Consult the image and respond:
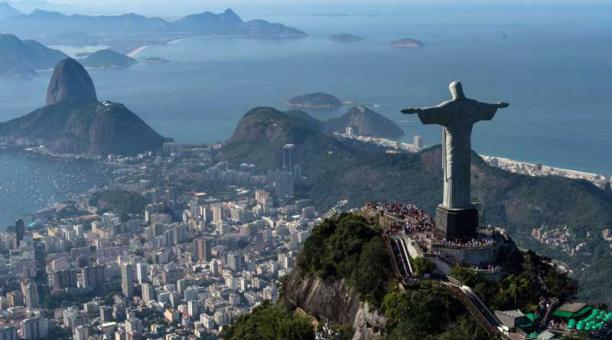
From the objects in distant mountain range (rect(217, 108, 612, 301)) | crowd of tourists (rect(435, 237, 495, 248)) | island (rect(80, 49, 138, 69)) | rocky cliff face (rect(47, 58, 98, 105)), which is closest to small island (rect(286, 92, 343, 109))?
distant mountain range (rect(217, 108, 612, 301))

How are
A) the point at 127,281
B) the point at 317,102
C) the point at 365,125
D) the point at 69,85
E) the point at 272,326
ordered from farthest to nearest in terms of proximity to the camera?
the point at 317,102 → the point at 69,85 → the point at 365,125 → the point at 127,281 → the point at 272,326

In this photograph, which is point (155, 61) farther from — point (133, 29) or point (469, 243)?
point (469, 243)

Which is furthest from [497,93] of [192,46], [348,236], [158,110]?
[192,46]

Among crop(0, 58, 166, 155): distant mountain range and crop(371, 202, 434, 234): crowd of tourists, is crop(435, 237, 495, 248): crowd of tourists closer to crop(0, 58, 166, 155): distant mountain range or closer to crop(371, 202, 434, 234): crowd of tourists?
crop(371, 202, 434, 234): crowd of tourists

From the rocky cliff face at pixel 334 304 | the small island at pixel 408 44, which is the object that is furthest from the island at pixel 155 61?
the rocky cliff face at pixel 334 304

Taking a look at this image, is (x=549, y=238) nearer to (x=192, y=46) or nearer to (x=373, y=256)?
(x=373, y=256)

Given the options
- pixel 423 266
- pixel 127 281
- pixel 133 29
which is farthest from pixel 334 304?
pixel 133 29
